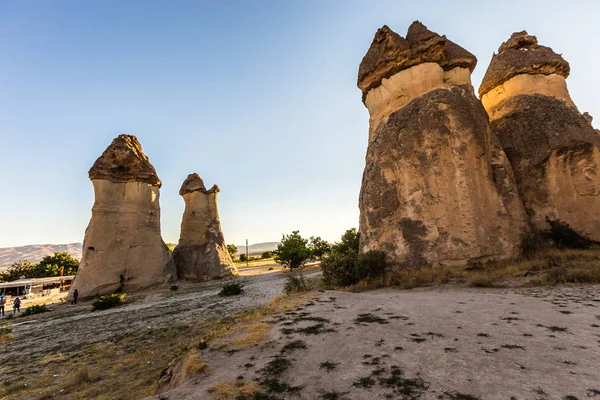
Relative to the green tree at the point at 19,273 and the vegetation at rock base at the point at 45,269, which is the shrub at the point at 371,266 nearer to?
the vegetation at rock base at the point at 45,269

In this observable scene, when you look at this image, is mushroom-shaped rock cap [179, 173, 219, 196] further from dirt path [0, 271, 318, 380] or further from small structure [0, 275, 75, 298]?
dirt path [0, 271, 318, 380]

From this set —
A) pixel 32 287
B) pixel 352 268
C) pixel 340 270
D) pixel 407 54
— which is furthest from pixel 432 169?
pixel 32 287

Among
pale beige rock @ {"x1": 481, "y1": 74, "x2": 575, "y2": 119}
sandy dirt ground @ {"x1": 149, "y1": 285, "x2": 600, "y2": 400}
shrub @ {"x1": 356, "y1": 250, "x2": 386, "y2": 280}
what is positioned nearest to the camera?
sandy dirt ground @ {"x1": 149, "y1": 285, "x2": 600, "y2": 400}

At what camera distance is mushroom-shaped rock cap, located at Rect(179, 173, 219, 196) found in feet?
103

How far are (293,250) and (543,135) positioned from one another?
23130 millimetres

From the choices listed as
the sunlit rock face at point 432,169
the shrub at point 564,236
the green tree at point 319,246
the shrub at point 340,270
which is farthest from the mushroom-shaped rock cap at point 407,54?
the green tree at point 319,246

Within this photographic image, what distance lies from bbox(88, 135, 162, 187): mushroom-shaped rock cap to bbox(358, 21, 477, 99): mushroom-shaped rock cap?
20.3 meters

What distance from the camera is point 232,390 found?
326 centimetres

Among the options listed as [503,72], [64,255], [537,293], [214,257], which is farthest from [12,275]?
[503,72]

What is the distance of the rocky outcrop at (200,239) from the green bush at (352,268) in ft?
56.9

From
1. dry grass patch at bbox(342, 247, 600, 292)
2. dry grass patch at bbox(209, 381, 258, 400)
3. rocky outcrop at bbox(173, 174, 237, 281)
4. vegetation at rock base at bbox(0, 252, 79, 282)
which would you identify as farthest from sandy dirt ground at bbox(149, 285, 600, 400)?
vegetation at rock base at bbox(0, 252, 79, 282)

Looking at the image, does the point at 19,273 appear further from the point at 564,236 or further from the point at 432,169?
the point at 564,236

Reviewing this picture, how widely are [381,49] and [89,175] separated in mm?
24479

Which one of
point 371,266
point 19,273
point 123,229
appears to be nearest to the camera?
point 371,266
